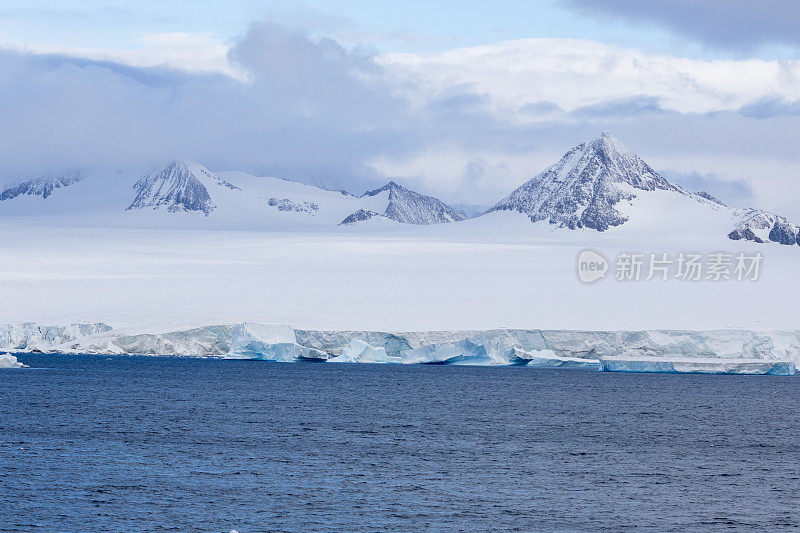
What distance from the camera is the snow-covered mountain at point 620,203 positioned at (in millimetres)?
162375

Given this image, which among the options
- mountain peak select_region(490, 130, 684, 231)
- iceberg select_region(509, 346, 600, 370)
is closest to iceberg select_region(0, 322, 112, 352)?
iceberg select_region(509, 346, 600, 370)

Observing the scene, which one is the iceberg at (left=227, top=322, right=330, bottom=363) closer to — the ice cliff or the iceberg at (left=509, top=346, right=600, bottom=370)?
the ice cliff

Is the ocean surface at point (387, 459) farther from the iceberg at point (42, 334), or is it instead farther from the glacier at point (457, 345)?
the iceberg at point (42, 334)

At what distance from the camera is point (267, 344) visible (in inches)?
2842

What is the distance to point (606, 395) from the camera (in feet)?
192

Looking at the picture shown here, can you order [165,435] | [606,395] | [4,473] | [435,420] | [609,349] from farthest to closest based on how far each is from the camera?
[609,349], [606,395], [435,420], [165,435], [4,473]

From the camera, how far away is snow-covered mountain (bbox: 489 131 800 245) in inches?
6393

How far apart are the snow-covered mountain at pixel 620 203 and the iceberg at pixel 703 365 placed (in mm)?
88857

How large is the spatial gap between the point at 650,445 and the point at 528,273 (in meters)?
60.1

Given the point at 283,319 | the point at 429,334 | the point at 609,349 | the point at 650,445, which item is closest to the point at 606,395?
the point at 609,349

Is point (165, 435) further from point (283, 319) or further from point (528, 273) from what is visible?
point (528, 273)

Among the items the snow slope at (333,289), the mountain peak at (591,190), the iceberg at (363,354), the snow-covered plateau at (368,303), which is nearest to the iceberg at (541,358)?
the snow-covered plateau at (368,303)

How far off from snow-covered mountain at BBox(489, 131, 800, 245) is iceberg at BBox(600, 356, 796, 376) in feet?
292

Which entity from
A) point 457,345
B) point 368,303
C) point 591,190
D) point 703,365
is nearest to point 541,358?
point 457,345
